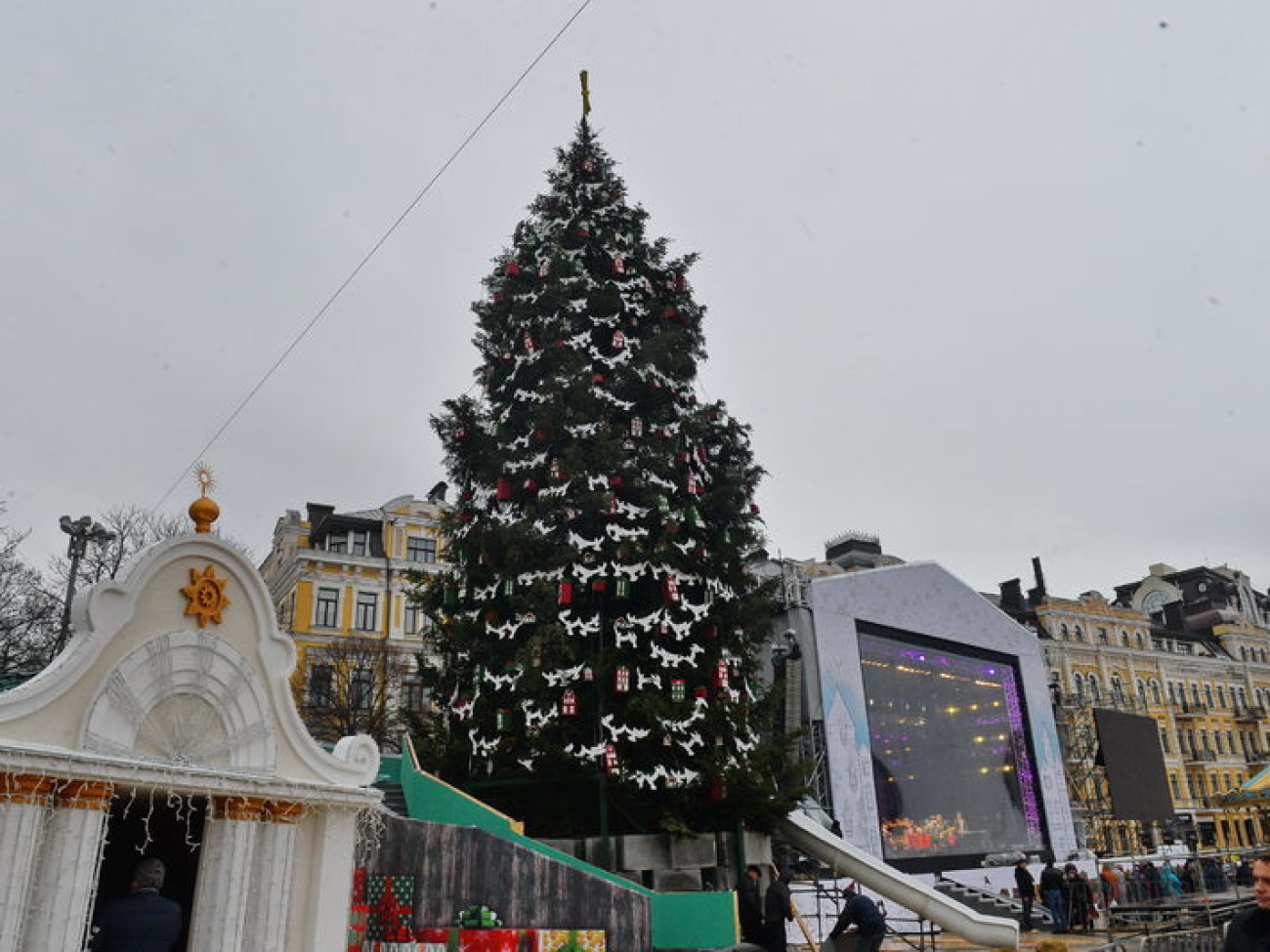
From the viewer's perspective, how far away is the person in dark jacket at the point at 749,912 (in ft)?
41.9

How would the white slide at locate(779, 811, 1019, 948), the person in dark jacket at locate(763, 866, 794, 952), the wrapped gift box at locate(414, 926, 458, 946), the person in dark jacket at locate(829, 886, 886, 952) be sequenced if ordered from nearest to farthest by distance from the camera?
the wrapped gift box at locate(414, 926, 458, 946), the person in dark jacket at locate(829, 886, 886, 952), the person in dark jacket at locate(763, 866, 794, 952), the white slide at locate(779, 811, 1019, 948)

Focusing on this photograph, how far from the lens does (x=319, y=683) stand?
37.0 m

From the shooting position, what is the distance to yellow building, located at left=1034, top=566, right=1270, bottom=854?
59.2 meters

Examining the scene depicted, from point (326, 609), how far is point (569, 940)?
32.1 m

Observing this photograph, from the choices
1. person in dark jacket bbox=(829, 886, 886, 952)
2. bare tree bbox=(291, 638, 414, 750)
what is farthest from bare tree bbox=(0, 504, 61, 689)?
person in dark jacket bbox=(829, 886, 886, 952)

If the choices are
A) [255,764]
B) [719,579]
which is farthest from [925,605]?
[255,764]

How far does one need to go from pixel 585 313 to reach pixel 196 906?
11516mm

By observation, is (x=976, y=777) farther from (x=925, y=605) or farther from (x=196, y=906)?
(x=196, y=906)

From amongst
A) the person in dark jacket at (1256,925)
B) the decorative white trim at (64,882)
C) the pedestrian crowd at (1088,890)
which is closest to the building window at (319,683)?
the pedestrian crowd at (1088,890)

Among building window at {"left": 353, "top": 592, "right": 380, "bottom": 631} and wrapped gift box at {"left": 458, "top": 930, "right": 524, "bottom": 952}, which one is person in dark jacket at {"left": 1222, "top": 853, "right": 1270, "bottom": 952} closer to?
wrapped gift box at {"left": 458, "top": 930, "right": 524, "bottom": 952}

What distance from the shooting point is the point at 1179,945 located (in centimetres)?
1410

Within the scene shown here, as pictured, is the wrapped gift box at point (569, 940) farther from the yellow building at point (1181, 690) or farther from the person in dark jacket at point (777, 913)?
the yellow building at point (1181, 690)

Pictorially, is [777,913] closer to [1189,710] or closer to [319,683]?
[319,683]

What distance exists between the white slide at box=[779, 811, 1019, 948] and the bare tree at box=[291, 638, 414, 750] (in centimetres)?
1893
